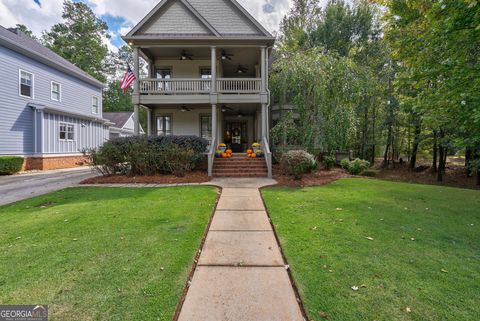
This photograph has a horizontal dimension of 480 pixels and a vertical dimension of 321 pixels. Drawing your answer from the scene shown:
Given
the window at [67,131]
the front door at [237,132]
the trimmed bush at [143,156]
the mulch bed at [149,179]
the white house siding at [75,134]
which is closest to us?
the mulch bed at [149,179]

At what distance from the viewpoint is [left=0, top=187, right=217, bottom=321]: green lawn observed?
2232 mm

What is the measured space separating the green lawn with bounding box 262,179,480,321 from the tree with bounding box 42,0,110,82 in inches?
1506

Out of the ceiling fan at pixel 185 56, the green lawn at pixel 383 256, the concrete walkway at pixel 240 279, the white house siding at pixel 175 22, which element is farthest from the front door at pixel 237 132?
the concrete walkway at pixel 240 279

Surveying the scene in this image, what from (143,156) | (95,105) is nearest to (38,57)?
(95,105)

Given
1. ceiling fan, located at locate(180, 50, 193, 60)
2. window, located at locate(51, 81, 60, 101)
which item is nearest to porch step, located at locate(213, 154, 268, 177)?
ceiling fan, located at locate(180, 50, 193, 60)

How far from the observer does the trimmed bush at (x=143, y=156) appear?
9594mm

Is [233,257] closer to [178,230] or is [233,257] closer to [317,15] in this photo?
[178,230]

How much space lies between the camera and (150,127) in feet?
45.6

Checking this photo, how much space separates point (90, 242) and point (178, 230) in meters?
1.38

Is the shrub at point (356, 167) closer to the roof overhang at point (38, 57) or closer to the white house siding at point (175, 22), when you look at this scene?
the white house siding at point (175, 22)

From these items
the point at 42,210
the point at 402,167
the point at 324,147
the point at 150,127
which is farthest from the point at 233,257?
the point at 402,167

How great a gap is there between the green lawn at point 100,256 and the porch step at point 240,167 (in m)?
4.73

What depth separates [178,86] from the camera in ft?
40.2

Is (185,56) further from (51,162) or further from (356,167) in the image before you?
(51,162)
